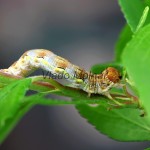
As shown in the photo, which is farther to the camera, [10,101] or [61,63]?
[61,63]

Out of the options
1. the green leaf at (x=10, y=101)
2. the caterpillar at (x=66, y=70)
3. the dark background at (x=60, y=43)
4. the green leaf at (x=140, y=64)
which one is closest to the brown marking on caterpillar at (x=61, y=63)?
the caterpillar at (x=66, y=70)

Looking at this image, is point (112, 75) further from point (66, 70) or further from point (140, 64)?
point (140, 64)

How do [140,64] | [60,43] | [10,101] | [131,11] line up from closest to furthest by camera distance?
1. [140,64]
2. [10,101]
3. [131,11]
4. [60,43]

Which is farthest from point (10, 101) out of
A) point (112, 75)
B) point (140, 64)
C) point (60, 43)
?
point (60, 43)

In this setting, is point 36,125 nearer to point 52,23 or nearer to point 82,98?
point 52,23

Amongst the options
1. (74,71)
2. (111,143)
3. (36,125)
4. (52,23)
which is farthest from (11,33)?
(74,71)

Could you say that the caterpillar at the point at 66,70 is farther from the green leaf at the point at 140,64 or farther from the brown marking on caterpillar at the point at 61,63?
the green leaf at the point at 140,64
